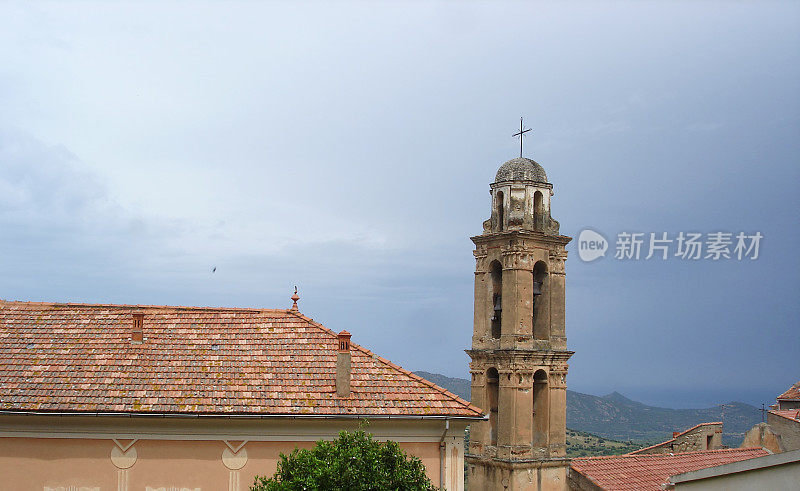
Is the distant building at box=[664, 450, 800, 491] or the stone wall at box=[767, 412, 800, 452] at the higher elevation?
the distant building at box=[664, 450, 800, 491]

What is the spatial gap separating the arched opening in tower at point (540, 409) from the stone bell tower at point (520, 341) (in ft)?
0.12

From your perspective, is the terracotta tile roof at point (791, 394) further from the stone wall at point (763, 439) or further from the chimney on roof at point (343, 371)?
the chimney on roof at point (343, 371)

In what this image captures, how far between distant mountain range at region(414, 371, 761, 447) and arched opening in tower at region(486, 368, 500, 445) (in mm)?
51899

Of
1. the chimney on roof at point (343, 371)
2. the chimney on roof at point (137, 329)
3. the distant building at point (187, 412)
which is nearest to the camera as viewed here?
the distant building at point (187, 412)

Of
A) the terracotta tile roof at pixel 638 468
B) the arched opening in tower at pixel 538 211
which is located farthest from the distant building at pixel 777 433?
the arched opening in tower at pixel 538 211

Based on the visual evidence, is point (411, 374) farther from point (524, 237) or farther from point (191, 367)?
point (524, 237)

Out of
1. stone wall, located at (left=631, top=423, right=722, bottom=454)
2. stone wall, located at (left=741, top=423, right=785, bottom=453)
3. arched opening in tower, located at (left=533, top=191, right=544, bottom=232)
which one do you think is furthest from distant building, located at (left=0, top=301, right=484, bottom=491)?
stone wall, located at (left=741, top=423, right=785, bottom=453)

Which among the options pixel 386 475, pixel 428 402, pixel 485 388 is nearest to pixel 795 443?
pixel 485 388

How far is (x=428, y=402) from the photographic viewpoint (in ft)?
53.9

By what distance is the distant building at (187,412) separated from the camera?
15.6 meters

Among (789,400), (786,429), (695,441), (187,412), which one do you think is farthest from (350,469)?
(789,400)

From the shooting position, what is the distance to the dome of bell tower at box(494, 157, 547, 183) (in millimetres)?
30266

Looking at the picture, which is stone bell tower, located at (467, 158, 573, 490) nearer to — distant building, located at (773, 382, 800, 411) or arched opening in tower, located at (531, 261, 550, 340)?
arched opening in tower, located at (531, 261, 550, 340)

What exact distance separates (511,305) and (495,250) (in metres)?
2.37
